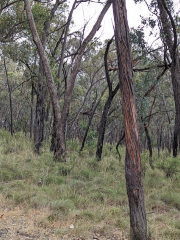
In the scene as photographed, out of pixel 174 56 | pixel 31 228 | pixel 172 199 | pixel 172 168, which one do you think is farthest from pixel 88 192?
pixel 174 56

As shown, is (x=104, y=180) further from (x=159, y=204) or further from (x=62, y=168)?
(x=159, y=204)

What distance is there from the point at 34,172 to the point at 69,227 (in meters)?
3.13

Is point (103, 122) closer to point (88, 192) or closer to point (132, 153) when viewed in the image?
point (88, 192)

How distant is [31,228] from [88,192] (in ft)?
7.06

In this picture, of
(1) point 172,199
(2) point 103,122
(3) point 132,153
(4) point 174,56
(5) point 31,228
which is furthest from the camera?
(2) point 103,122

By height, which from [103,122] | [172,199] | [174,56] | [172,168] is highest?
[174,56]

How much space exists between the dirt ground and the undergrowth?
0.34ft

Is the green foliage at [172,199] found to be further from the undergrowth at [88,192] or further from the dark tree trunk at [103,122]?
the dark tree trunk at [103,122]

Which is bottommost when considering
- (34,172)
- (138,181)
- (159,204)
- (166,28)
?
(159,204)

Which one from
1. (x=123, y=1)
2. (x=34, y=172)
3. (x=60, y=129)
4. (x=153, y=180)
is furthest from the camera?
(x=60, y=129)

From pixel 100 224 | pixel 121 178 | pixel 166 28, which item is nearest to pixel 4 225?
pixel 100 224

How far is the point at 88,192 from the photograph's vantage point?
5.78 metres

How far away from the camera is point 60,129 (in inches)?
329

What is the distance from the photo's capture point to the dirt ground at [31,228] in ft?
11.8
